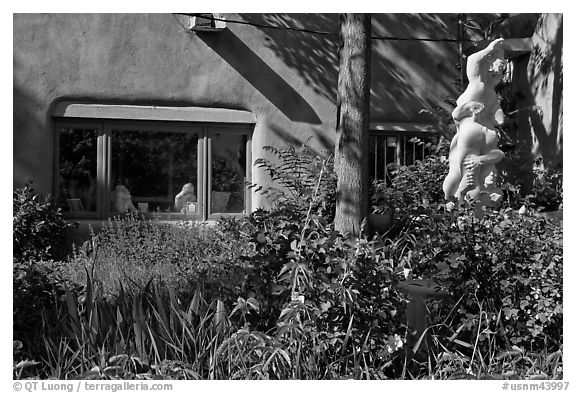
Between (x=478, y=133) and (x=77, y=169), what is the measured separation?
5593 mm

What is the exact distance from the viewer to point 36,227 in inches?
367

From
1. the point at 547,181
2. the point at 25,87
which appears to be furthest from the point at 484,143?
the point at 25,87

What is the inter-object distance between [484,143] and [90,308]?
572 cm

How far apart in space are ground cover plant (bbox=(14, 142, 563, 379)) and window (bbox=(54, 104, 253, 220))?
17.3 ft

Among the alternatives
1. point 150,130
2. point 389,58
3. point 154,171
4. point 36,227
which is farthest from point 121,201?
point 389,58

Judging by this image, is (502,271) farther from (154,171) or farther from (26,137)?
(26,137)

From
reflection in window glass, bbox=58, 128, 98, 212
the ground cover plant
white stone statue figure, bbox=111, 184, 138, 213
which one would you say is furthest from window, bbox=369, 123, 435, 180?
the ground cover plant

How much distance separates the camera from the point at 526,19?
11.8m

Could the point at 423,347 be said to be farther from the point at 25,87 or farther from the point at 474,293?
the point at 25,87

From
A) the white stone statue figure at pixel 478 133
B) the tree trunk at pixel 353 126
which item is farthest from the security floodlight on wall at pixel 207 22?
the tree trunk at pixel 353 126

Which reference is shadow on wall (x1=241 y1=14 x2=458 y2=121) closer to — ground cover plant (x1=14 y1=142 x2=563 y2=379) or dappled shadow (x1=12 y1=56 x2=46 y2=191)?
dappled shadow (x1=12 y1=56 x2=46 y2=191)

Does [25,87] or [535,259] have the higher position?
[25,87]

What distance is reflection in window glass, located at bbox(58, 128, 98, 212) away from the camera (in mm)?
10430

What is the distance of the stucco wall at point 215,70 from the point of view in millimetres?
10156
